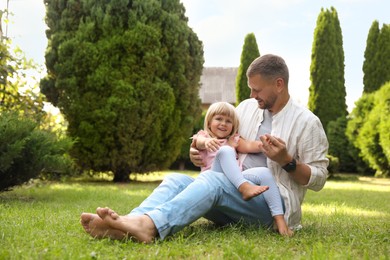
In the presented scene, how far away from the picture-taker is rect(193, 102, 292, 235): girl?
3174 millimetres

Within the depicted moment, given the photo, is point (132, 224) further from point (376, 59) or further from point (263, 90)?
point (376, 59)

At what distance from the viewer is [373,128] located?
582 inches

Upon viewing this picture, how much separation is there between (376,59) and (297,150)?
56.9ft

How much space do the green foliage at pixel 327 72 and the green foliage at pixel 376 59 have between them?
0.93 meters

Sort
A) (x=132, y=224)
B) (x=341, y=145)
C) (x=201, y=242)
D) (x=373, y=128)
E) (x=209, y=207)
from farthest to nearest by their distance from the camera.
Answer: (x=341, y=145) → (x=373, y=128) → (x=209, y=207) → (x=201, y=242) → (x=132, y=224)

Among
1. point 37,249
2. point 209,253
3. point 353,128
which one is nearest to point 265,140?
point 209,253

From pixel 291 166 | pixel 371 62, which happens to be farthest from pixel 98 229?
pixel 371 62

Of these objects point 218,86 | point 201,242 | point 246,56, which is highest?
point 246,56

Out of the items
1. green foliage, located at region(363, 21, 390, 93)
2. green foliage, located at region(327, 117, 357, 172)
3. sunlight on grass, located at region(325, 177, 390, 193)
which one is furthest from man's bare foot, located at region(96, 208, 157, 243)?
green foliage, located at region(363, 21, 390, 93)

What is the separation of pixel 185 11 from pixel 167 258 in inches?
385

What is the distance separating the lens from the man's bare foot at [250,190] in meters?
3.10

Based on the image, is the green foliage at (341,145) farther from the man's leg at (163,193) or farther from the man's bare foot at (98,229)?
the man's bare foot at (98,229)

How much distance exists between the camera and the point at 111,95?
34.2 feet

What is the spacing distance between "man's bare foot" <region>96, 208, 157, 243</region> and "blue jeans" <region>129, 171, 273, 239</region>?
40 millimetres
